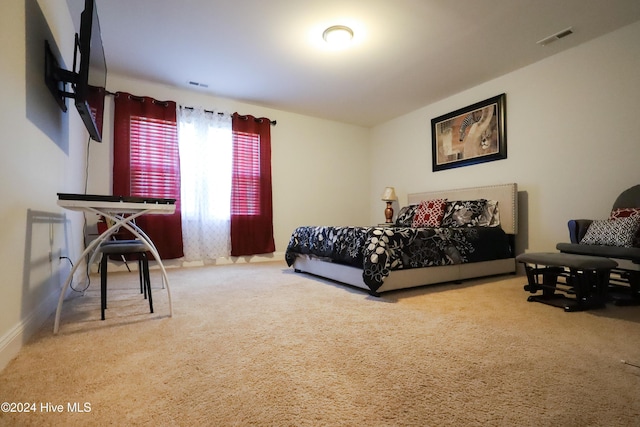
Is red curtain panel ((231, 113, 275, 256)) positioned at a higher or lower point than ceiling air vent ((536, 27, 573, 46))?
lower

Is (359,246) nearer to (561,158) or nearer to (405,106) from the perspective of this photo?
(561,158)

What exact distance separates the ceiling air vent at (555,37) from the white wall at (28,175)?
4.07 m

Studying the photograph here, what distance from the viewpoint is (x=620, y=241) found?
2141mm

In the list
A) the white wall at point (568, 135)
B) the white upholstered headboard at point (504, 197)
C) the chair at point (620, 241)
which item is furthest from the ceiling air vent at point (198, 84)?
the chair at point (620, 241)

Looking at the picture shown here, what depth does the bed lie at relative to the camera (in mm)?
2326

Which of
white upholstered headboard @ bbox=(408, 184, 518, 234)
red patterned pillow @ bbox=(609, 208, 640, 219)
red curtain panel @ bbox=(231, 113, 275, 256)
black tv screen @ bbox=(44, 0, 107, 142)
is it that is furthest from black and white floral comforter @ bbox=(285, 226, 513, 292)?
black tv screen @ bbox=(44, 0, 107, 142)

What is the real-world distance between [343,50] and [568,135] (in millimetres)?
2591

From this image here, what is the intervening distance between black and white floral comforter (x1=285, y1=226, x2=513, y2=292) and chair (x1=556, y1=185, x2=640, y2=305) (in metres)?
0.68

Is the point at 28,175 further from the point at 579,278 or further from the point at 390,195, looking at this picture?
the point at 390,195

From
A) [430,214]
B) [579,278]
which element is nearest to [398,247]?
[579,278]

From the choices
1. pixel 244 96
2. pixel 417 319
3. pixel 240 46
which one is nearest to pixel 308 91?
pixel 244 96

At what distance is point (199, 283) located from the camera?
2.85 m

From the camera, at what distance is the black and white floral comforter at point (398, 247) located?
226cm

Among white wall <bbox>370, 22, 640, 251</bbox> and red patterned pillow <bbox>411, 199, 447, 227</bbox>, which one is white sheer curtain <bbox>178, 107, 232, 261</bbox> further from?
white wall <bbox>370, 22, 640, 251</bbox>
